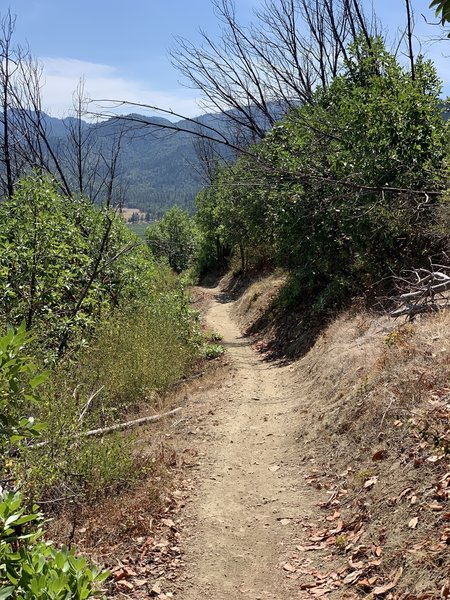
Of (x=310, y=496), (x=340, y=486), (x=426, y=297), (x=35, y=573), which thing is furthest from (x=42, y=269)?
(x=35, y=573)

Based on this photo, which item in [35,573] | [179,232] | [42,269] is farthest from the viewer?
[179,232]

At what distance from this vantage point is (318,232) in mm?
14031

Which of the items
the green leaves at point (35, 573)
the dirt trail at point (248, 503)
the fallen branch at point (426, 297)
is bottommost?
the dirt trail at point (248, 503)

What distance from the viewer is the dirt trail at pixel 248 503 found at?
4.70 metres

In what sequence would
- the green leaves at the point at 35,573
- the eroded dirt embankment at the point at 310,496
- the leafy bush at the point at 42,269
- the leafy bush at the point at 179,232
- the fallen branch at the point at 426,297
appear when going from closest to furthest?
the green leaves at the point at 35,573 → the eroded dirt embankment at the point at 310,496 → the fallen branch at the point at 426,297 → the leafy bush at the point at 42,269 → the leafy bush at the point at 179,232

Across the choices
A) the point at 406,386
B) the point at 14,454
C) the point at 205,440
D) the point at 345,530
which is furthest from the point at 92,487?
the point at 406,386

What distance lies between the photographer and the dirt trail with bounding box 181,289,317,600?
4.70m

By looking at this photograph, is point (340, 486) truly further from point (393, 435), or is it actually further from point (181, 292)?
point (181, 292)

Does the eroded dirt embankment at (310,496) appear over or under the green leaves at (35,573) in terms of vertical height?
under

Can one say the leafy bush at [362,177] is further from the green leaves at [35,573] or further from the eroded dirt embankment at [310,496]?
the green leaves at [35,573]

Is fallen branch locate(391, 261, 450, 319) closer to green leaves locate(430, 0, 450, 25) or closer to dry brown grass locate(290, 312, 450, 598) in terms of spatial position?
dry brown grass locate(290, 312, 450, 598)

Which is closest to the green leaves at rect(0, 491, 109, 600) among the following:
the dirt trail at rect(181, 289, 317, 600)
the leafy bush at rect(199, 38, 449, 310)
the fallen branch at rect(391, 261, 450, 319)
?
the dirt trail at rect(181, 289, 317, 600)

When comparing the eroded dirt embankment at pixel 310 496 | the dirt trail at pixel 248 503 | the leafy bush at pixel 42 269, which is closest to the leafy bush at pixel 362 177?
the eroded dirt embankment at pixel 310 496

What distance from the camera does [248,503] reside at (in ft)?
19.9
